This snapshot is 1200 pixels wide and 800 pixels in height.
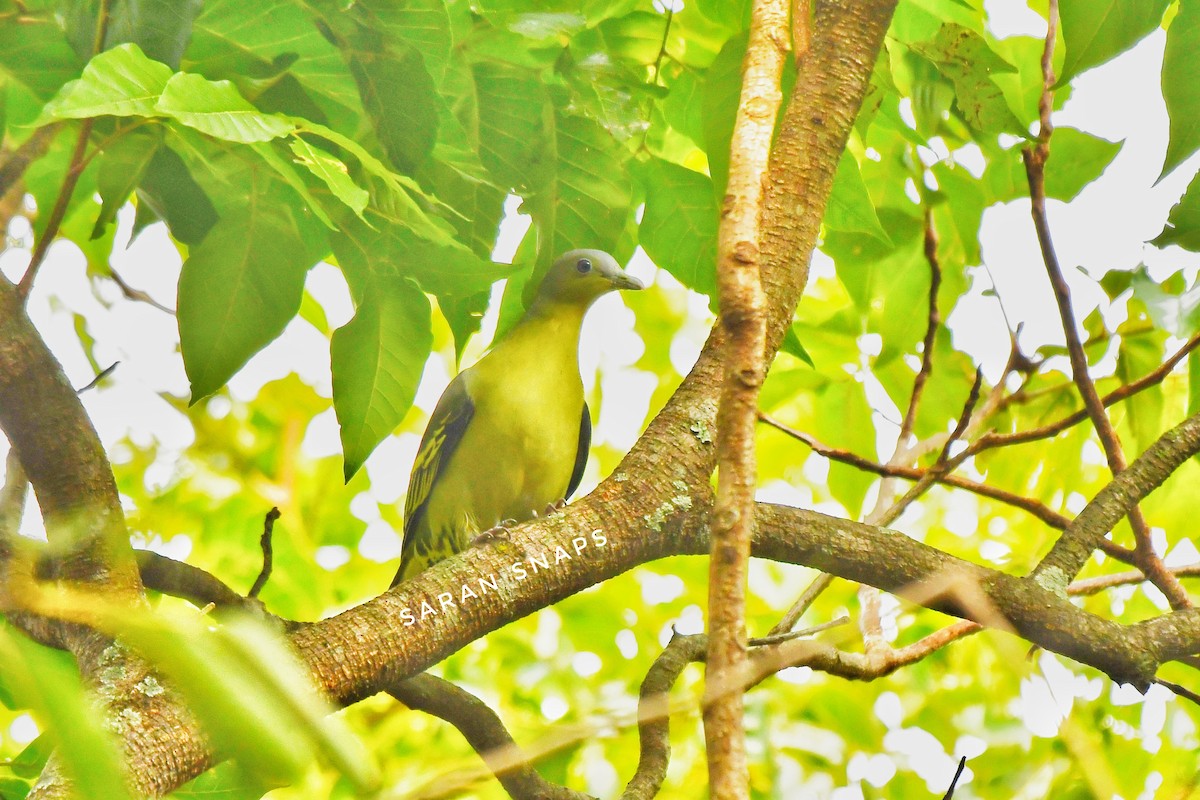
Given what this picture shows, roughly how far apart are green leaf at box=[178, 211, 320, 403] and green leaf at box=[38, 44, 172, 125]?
445mm

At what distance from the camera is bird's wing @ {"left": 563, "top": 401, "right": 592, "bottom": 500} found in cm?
337

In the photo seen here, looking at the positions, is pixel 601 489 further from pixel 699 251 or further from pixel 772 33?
pixel 772 33

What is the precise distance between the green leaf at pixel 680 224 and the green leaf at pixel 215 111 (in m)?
0.82

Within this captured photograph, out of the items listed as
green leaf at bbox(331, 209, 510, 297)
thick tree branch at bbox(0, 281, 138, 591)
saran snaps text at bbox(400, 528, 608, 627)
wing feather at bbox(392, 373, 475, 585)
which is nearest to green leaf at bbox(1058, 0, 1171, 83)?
green leaf at bbox(331, 209, 510, 297)

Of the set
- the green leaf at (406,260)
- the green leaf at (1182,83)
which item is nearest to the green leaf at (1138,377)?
the green leaf at (1182,83)

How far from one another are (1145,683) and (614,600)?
5.68 ft

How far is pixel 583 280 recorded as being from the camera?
3207 millimetres

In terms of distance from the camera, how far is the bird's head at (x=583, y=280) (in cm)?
298

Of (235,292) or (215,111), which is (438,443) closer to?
(235,292)

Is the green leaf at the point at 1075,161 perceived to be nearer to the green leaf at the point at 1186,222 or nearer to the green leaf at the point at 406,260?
the green leaf at the point at 1186,222

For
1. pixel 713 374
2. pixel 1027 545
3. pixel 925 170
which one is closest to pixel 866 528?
pixel 713 374

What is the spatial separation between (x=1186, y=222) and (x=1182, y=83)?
0.65 ft

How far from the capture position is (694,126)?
1914 millimetres

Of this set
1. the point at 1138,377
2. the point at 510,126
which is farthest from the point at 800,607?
the point at 510,126
